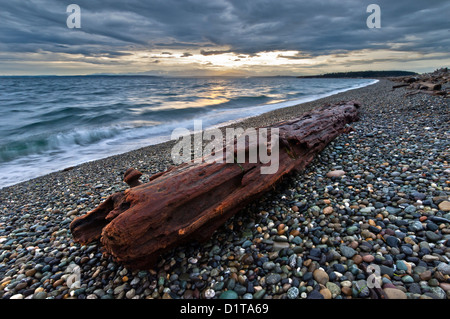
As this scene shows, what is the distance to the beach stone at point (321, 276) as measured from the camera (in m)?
→ 2.59

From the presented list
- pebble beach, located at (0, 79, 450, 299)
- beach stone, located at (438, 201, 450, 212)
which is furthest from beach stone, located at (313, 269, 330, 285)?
beach stone, located at (438, 201, 450, 212)

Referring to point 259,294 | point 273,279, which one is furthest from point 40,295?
point 273,279

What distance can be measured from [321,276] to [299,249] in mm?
474

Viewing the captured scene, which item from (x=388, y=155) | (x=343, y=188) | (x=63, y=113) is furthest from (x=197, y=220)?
(x=63, y=113)

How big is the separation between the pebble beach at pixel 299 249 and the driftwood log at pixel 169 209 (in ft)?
0.94

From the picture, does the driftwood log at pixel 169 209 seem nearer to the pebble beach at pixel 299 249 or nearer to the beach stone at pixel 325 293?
the pebble beach at pixel 299 249

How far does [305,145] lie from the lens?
5.56 meters

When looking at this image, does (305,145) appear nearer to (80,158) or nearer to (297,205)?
(297,205)

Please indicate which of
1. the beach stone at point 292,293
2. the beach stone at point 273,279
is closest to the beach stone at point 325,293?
the beach stone at point 292,293

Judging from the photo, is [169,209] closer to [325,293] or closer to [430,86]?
[325,293]

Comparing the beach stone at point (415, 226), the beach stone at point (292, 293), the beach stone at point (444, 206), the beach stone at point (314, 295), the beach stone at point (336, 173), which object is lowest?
the beach stone at point (292, 293)

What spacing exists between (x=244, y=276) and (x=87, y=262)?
2.38m

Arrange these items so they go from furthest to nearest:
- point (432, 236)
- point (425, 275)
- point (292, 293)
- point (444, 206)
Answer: point (444, 206) < point (432, 236) < point (292, 293) < point (425, 275)

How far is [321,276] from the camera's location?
104 inches
